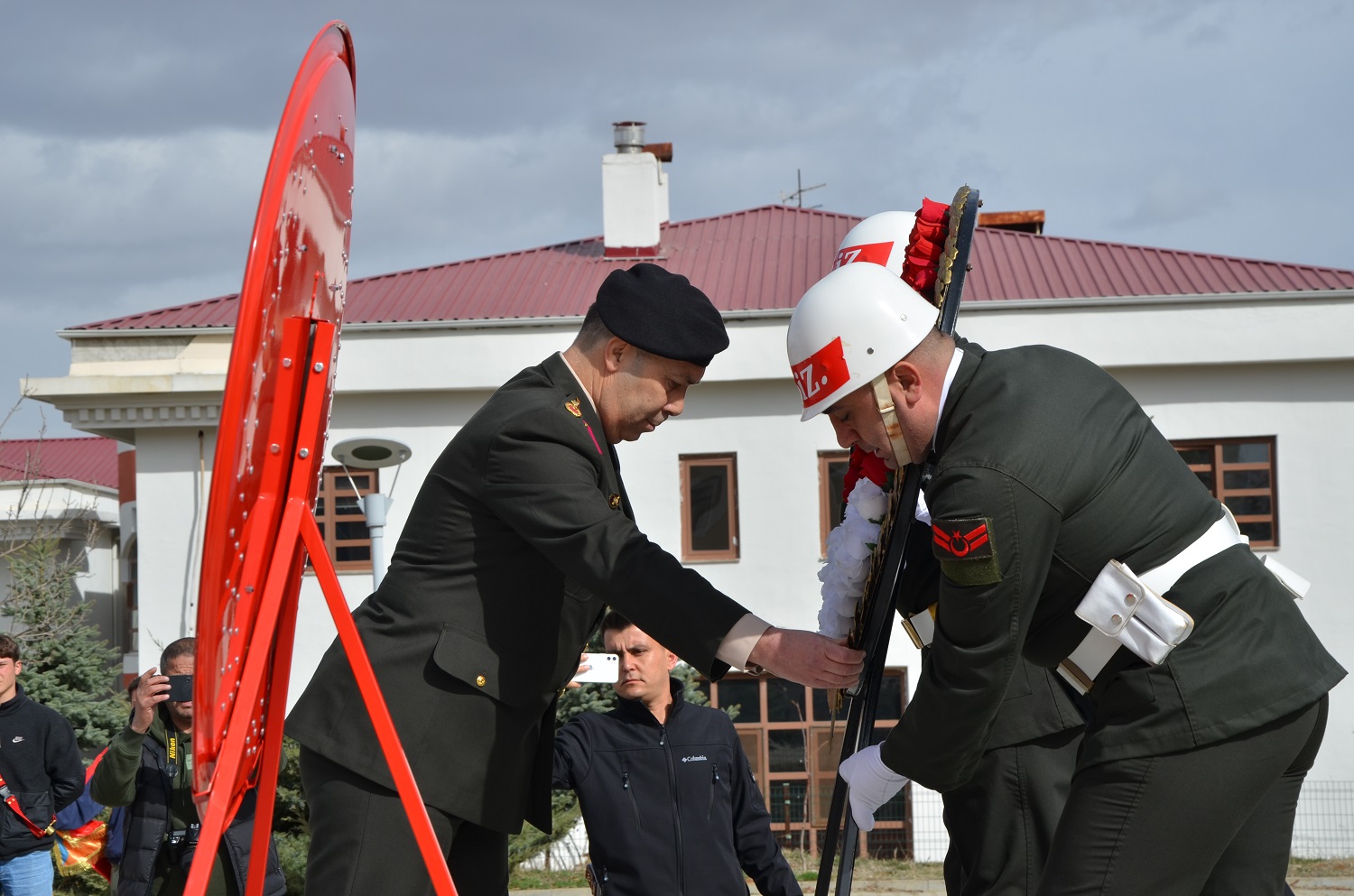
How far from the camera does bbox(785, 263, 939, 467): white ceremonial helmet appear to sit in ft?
10.0

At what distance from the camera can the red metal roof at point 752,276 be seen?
22312 millimetres

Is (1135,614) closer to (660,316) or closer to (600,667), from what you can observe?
(660,316)

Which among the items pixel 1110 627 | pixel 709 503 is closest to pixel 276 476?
pixel 1110 627

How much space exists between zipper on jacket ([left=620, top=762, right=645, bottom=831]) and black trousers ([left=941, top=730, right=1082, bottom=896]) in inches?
56.9

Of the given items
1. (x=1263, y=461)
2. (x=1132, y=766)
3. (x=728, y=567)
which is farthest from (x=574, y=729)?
(x=1263, y=461)

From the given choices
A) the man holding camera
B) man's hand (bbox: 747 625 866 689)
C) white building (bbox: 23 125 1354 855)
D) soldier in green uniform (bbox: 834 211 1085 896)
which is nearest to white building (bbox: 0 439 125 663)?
white building (bbox: 23 125 1354 855)

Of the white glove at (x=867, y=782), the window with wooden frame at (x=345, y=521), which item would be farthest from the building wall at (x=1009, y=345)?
the white glove at (x=867, y=782)

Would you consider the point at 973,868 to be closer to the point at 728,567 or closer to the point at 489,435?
the point at 489,435

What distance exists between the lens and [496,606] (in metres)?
3.31

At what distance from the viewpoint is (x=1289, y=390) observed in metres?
20.9

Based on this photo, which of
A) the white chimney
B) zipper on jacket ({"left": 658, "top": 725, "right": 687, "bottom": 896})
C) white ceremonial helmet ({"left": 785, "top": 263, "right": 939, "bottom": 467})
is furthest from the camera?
the white chimney

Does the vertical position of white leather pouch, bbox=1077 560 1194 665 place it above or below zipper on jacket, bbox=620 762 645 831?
above

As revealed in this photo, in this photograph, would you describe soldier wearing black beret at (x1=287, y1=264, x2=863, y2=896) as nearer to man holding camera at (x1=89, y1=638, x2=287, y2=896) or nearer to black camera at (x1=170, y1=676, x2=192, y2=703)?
black camera at (x1=170, y1=676, x2=192, y2=703)

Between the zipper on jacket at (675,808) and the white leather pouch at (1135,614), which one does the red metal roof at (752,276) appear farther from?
the white leather pouch at (1135,614)
